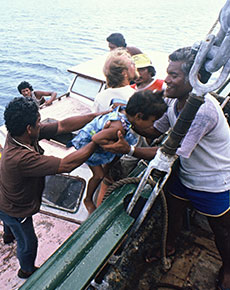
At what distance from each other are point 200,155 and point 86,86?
18.7ft

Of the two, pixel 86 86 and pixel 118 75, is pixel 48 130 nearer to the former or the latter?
pixel 118 75

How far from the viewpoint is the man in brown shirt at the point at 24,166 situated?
2230mm

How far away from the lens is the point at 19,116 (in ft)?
7.34

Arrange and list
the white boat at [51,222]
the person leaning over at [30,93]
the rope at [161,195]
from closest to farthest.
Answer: the rope at [161,195] → the white boat at [51,222] → the person leaning over at [30,93]

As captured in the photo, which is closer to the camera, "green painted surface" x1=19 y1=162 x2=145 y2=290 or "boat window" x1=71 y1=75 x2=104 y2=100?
"green painted surface" x1=19 y1=162 x2=145 y2=290

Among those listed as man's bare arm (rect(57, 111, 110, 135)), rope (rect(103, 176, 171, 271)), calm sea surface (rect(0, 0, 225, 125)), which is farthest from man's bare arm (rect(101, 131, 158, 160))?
calm sea surface (rect(0, 0, 225, 125))

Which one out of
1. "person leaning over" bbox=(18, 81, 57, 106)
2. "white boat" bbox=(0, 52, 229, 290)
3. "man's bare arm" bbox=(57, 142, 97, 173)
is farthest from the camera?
"person leaning over" bbox=(18, 81, 57, 106)

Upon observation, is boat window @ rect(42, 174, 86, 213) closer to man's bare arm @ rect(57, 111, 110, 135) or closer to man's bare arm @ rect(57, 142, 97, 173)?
man's bare arm @ rect(57, 111, 110, 135)

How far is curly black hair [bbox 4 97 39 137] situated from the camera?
2234 mm

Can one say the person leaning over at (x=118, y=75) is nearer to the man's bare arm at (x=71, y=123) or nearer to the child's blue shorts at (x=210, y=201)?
the man's bare arm at (x=71, y=123)

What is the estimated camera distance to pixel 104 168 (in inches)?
113

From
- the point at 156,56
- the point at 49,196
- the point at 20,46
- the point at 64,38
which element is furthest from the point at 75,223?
the point at 64,38

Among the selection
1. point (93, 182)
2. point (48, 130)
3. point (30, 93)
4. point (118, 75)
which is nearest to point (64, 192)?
point (93, 182)

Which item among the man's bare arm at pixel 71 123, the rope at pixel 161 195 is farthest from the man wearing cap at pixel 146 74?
the rope at pixel 161 195
